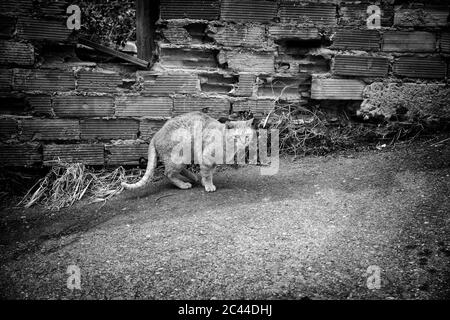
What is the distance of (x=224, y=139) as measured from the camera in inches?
137

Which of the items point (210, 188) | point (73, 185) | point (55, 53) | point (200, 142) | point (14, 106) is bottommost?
point (73, 185)

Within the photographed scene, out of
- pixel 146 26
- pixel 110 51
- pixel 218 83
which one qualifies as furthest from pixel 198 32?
pixel 110 51

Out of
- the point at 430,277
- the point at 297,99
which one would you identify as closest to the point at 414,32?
the point at 297,99

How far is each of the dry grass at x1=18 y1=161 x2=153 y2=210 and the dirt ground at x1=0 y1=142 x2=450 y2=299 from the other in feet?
0.54

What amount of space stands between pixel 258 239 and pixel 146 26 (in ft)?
10.1

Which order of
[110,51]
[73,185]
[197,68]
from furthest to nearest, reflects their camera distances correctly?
[197,68] → [110,51] → [73,185]

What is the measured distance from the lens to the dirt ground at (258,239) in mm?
2088

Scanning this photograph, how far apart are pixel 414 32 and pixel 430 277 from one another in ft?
10.7

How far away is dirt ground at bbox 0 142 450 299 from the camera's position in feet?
6.85

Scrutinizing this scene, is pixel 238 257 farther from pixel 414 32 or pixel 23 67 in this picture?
pixel 414 32

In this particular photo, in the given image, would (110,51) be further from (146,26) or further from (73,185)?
(73,185)

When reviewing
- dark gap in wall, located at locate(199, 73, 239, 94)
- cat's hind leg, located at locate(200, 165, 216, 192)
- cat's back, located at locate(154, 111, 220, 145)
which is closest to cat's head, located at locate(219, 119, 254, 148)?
cat's back, located at locate(154, 111, 220, 145)

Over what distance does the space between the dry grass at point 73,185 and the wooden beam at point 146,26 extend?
60.0 inches
